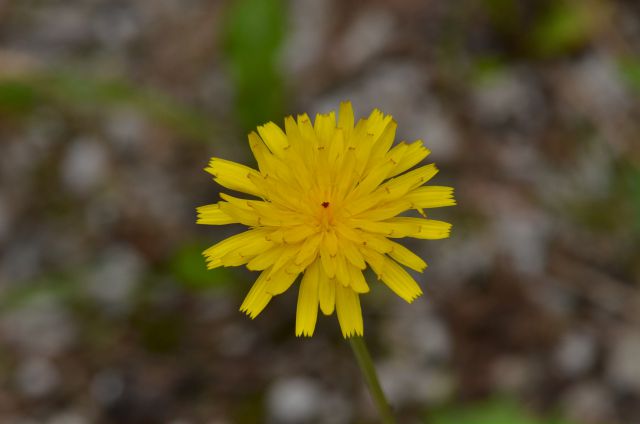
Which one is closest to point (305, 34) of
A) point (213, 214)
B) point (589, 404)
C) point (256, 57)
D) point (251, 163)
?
point (256, 57)

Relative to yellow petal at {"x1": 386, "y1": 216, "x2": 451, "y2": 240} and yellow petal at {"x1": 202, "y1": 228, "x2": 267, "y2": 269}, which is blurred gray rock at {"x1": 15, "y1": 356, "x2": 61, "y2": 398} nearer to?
yellow petal at {"x1": 202, "y1": 228, "x2": 267, "y2": 269}

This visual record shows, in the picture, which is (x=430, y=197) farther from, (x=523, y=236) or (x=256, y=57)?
(x=256, y=57)

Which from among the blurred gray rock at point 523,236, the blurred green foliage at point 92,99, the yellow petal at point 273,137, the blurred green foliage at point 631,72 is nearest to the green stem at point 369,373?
the yellow petal at point 273,137

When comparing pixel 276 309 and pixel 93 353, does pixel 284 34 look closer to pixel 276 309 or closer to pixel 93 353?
pixel 276 309

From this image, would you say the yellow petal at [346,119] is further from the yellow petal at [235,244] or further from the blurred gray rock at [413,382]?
the blurred gray rock at [413,382]

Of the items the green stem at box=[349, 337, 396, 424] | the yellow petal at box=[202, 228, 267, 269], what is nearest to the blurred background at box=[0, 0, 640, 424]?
the green stem at box=[349, 337, 396, 424]

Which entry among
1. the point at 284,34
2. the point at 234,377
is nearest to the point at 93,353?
the point at 234,377
